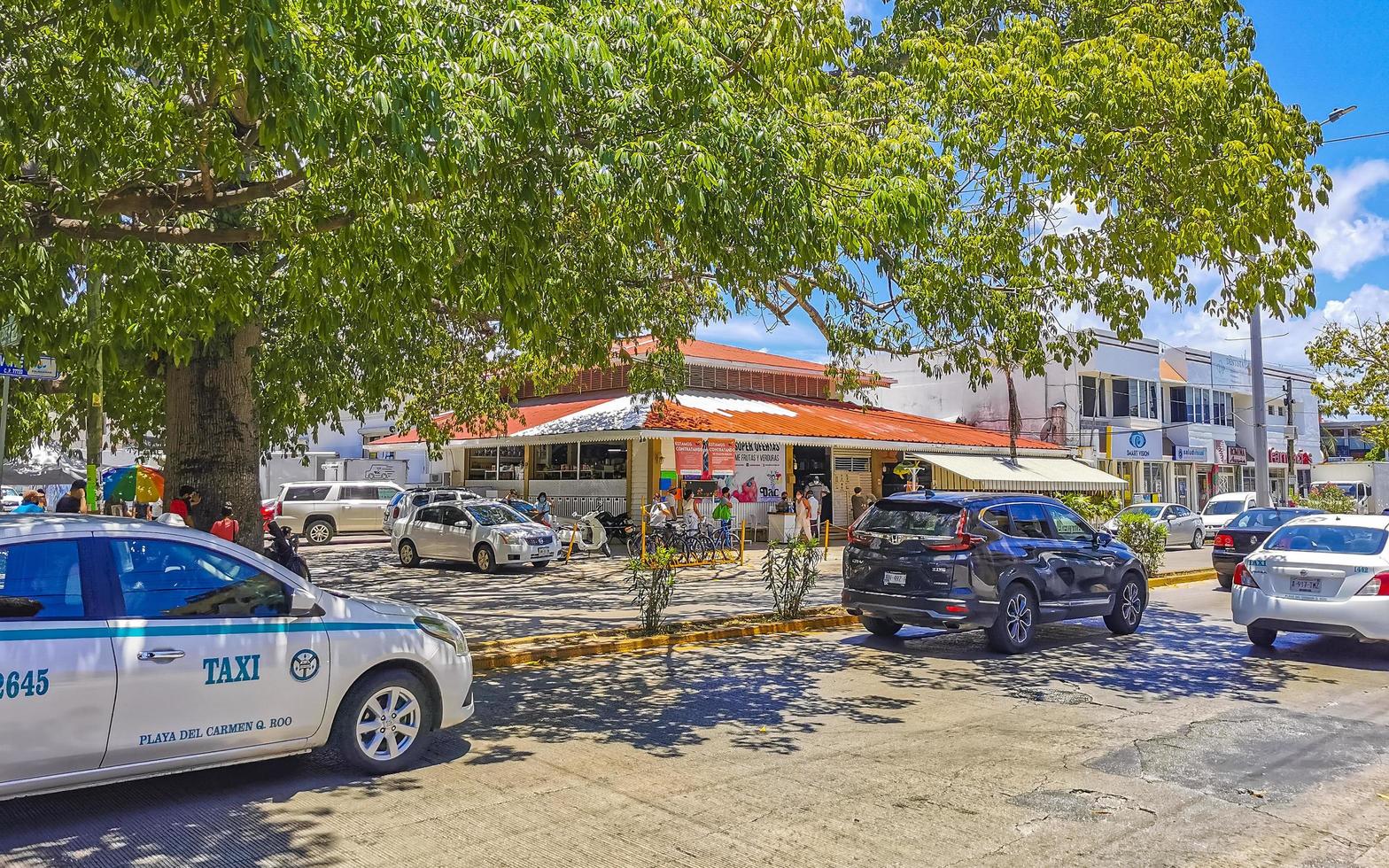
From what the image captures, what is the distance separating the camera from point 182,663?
5477mm

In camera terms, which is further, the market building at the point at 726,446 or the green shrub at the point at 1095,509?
the market building at the point at 726,446

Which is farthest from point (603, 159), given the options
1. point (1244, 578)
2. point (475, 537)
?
point (475, 537)

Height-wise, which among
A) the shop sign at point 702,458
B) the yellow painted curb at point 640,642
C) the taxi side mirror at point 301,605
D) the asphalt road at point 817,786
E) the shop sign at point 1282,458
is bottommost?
the asphalt road at point 817,786

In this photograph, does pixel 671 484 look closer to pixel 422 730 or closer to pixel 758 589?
pixel 758 589

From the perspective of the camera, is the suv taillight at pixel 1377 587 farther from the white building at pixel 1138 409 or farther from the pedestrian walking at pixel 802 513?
the white building at pixel 1138 409

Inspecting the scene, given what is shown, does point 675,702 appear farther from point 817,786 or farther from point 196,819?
point 196,819

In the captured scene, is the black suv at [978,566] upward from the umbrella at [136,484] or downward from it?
downward

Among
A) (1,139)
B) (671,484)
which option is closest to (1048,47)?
(1,139)

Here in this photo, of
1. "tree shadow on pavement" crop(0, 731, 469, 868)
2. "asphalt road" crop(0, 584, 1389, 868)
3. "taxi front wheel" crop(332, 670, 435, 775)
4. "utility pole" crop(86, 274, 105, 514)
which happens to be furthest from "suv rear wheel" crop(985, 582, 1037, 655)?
"utility pole" crop(86, 274, 105, 514)

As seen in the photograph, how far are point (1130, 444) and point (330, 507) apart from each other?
105ft

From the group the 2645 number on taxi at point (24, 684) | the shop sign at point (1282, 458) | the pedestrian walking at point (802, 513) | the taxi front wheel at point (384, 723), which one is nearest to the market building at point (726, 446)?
the pedestrian walking at point (802, 513)

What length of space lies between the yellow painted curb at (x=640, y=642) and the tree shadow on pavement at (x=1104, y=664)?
0.91 meters

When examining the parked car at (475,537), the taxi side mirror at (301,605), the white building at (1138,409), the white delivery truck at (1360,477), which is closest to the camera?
the taxi side mirror at (301,605)

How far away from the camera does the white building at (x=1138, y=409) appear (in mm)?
40688
